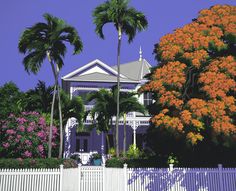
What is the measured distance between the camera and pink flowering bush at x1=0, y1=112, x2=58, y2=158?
997 inches

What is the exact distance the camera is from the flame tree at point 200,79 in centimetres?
1398

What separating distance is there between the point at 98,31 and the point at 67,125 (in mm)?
12400

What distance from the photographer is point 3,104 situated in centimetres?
2956

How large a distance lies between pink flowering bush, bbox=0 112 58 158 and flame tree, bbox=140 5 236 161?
12004mm

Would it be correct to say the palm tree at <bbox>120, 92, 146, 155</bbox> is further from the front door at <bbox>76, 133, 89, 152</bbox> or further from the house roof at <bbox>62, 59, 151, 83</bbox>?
the front door at <bbox>76, 133, 89, 152</bbox>

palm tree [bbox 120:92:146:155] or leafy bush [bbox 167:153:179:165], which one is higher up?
palm tree [bbox 120:92:146:155]

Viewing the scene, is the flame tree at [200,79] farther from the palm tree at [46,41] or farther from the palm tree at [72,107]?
the palm tree at [72,107]

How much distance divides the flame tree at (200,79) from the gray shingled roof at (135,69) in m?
23.3

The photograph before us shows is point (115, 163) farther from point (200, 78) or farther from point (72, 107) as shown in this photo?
point (72, 107)

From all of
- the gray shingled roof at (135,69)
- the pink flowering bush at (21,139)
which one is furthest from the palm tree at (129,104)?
the gray shingled roof at (135,69)

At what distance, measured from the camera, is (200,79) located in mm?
14812

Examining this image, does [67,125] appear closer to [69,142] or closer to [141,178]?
[69,142]

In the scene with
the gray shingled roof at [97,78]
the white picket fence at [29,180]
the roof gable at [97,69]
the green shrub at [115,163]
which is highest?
the roof gable at [97,69]

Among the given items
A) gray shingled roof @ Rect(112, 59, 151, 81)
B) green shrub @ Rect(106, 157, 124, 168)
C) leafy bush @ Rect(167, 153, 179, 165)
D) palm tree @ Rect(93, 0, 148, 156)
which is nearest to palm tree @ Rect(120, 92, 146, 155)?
palm tree @ Rect(93, 0, 148, 156)
